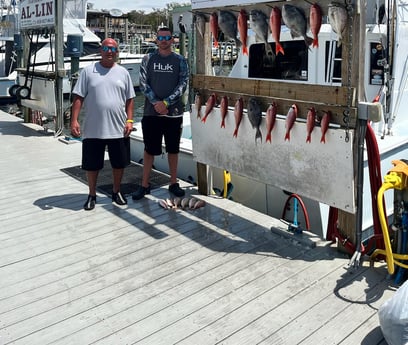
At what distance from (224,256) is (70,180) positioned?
279cm

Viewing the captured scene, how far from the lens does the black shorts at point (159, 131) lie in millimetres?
4684

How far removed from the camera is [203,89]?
4.43 m

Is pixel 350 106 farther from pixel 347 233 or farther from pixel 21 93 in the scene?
pixel 21 93

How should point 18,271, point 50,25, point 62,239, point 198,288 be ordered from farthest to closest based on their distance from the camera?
point 50,25
point 62,239
point 18,271
point 198,288

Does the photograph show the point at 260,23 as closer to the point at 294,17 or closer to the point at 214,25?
the point at 294,17

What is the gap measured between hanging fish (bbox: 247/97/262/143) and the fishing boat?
44 millimetres

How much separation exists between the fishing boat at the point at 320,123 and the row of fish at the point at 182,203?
349 millimetres

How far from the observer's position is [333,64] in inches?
241

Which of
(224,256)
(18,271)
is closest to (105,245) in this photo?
(18,271)

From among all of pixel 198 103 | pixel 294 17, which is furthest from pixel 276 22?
pixel 198 103

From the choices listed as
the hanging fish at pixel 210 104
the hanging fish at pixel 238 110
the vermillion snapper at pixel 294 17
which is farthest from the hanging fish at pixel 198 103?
the vermillion snapper at pixel 294 17

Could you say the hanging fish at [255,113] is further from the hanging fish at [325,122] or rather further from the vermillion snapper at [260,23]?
the hanging fish at [325,122]

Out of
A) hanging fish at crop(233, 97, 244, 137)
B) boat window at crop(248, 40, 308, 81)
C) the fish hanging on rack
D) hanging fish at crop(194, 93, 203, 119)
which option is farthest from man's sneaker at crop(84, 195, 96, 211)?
boat window at crop(248, 40, 308, 81)

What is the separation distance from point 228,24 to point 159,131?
1.28 metres
